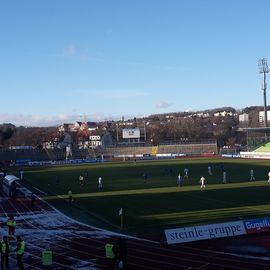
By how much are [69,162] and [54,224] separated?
242 feet

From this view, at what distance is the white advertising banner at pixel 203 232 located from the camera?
2102cm

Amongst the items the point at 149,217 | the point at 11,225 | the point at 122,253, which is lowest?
the point at 149,217

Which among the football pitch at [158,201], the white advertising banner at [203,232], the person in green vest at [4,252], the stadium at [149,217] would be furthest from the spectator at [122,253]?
the football pitch at [158,201]

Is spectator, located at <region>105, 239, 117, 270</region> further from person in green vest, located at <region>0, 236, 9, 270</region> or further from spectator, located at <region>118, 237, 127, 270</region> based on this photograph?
person in green vest, located at <region>0, 236, 9, 270</region>

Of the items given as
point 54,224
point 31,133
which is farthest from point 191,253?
point 31,133

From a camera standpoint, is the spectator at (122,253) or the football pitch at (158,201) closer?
the spectator at (122,253)

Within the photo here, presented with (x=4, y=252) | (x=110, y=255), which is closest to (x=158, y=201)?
(x=4, y=252)

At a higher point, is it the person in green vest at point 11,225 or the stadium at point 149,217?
the person in green vest at point 11,225

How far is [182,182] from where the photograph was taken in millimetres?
48656

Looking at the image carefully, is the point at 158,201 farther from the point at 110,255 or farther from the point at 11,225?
the point at 110,255

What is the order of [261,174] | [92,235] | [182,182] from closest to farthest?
[92,235], [182,182], [261,174]

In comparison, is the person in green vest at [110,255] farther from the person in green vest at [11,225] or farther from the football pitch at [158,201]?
the person in green vest at [11,225]

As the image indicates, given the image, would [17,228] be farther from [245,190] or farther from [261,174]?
[261,174]

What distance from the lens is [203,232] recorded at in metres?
21.6
